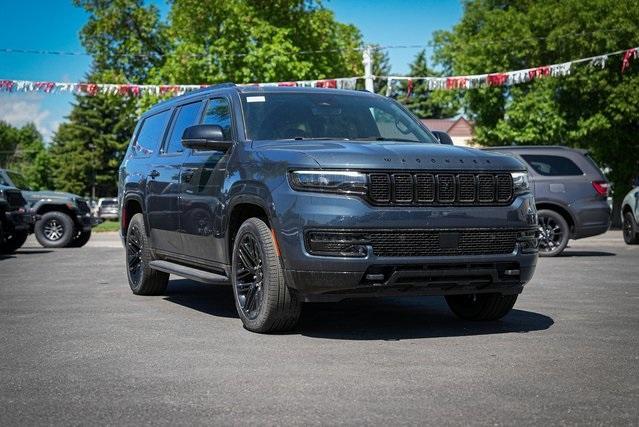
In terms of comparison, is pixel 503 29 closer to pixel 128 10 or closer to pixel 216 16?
pixel 216 16

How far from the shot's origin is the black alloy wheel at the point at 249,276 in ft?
22.9

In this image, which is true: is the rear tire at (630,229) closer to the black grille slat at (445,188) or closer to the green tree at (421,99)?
the black grille slat at (445,188)

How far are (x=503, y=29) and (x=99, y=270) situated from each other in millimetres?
29732

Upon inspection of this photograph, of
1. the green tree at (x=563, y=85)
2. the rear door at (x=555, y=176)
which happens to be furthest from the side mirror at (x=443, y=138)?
the green tree at (x=563, y=85)

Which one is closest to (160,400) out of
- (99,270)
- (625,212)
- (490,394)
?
(490,394)

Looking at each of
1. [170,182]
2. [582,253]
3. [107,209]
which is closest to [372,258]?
[170,182]

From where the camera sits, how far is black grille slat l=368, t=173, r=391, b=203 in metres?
6.41

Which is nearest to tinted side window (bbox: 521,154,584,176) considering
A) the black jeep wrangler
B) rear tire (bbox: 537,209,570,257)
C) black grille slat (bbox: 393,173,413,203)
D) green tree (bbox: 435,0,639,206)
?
rear tire (bbox: 537,209,570,257)

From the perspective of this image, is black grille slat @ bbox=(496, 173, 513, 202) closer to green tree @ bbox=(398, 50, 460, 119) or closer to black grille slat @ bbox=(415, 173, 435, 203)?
black grille slat @ bbox=(415, 173, 435, 203)

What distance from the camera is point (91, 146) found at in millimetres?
86750

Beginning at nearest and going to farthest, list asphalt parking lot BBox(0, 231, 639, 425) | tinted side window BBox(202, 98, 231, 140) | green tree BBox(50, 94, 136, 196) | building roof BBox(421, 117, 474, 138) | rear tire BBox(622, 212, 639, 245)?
asphalt parking lot BBox(0, 231, 639, 425) < tinted side window BBox(202, 98, 231, 140) < rear tire BBox(622, 212, 639, 245) < green tree BBox(50, 94, 136, 196) < building roof BBox(421, 117, 474, 138)

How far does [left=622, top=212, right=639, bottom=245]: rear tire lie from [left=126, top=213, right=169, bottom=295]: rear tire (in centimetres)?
1172

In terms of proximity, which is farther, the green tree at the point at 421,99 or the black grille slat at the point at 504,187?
the green tree at the point at 421,99

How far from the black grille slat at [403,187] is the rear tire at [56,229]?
52.6 ft
